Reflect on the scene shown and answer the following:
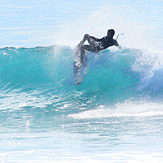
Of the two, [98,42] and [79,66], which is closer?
[98,42]

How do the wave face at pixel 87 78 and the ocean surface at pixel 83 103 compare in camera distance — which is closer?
the ocean surface at pixel 83 103

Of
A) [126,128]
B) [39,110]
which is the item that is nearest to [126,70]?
[39,110]

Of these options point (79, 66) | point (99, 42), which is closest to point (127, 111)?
point (99, 42)

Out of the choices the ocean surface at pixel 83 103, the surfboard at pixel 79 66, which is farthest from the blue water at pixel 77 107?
the surfboard at pixel 79 66

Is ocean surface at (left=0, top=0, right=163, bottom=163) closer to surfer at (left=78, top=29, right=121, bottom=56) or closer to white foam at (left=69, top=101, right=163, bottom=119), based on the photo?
white foam at (left=69, top=101, right=163, bottom=119)

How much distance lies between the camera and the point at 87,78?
1608 centimetres

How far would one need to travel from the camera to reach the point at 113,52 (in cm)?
1738

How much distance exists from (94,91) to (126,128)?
4.43 meters

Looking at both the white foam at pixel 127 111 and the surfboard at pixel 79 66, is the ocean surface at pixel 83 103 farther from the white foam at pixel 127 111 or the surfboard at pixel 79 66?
the surfboard at pixel 79 66

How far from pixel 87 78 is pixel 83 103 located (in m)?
1.71

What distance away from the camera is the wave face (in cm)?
1509

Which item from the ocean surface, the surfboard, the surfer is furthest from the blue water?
the surfer

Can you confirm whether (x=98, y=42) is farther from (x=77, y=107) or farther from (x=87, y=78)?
(x=77, y=107)

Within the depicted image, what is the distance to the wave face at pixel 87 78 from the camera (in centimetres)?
1509
